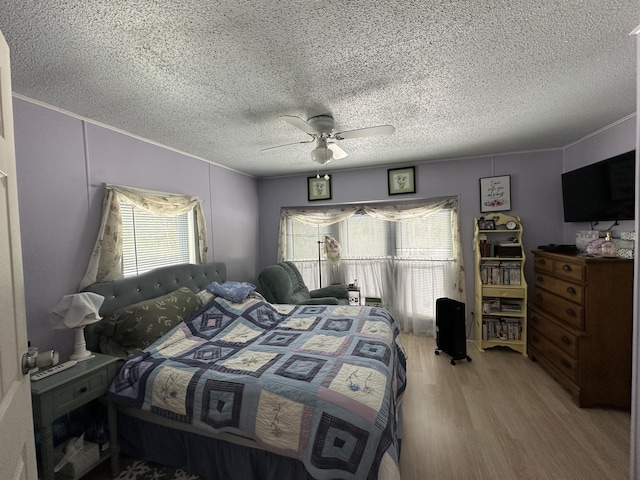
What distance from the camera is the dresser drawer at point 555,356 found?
95.9 inches

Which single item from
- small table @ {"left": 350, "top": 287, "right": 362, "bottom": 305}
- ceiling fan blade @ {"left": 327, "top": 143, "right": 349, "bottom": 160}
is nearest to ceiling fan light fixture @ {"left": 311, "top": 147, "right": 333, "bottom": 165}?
ceiling fan blade @ {"left": 327, "top": 143, "right": 349, "bottom": 160}

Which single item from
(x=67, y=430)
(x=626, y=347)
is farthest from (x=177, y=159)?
(x=626, y=347)

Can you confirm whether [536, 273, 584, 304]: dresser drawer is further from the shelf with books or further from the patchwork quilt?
the patchwork quilt

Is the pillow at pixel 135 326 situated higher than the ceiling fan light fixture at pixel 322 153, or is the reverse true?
the ceiling fan light fixture at pixel 322 153

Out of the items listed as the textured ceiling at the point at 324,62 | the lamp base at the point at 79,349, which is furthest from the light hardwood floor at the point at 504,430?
the textured ceiling at the point at 324,62

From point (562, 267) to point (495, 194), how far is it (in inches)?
50.9

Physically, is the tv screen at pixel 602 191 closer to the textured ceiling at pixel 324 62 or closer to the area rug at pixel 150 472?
the textured ceiling at pixel 324 62

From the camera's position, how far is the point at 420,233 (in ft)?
13.3

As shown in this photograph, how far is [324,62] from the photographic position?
1536 millimetres

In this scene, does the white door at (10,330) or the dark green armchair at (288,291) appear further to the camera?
the dark green armchair at (288,291)

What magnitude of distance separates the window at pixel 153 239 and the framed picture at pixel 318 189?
5.93 ft

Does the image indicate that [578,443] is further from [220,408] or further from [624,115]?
[624,115]

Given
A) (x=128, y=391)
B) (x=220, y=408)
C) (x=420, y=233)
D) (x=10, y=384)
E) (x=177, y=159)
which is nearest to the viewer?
(x=10, y=384)

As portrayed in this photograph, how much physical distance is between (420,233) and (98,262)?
3732 mm
